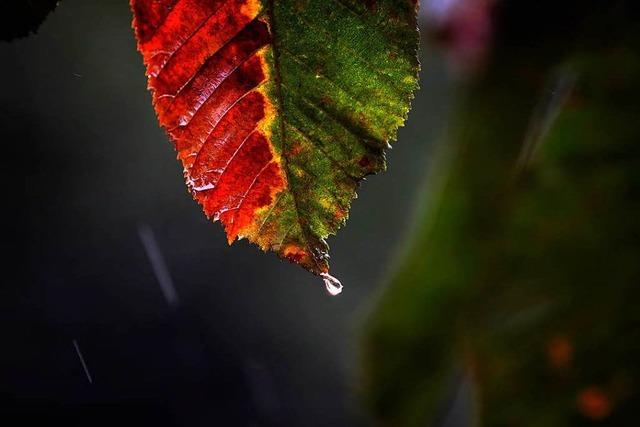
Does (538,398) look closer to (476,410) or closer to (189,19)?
(476,410)

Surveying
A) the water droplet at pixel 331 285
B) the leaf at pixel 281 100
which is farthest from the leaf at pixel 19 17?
the water droplet at pixel 331 285

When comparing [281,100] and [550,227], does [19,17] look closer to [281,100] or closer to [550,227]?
[281,100]

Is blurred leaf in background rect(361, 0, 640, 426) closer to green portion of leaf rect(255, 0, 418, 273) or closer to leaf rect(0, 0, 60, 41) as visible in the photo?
green portion of leaf rect(255, 0, 418, 273)

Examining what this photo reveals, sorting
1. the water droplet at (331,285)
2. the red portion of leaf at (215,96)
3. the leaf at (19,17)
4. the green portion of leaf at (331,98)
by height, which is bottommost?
the water droplet at (331,285)

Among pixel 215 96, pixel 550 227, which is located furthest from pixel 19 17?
pixel 550 227

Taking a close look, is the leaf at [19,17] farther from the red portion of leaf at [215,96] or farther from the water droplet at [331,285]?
the water droplet at [331,285]

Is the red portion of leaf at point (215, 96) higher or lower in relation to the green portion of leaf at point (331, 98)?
higher
